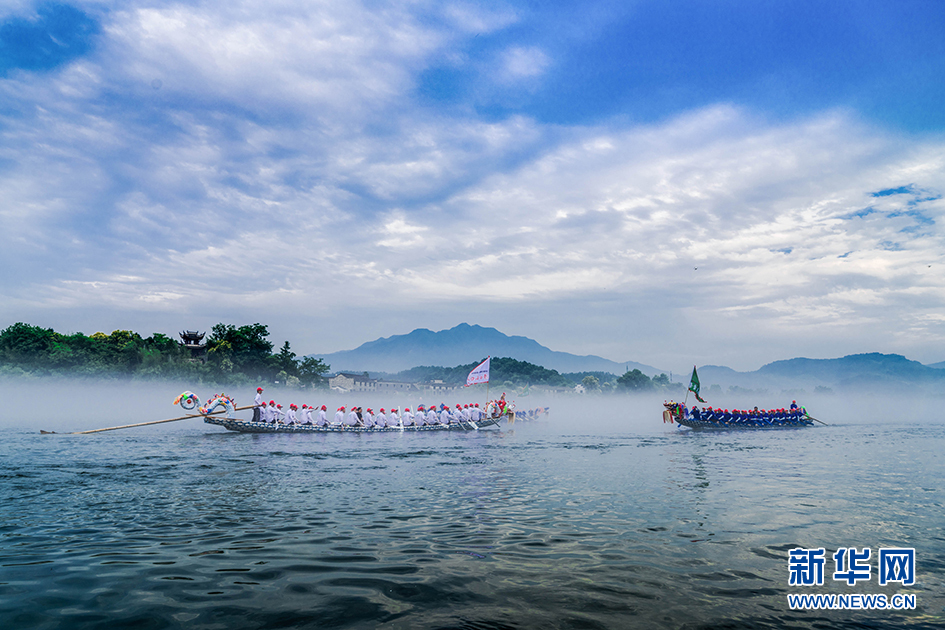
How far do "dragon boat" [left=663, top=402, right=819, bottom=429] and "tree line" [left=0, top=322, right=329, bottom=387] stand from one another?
246ft

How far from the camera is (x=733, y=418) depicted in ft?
177

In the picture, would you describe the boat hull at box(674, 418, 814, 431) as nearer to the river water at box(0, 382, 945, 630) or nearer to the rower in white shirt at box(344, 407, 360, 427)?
the river water at box(0, 382, 945, 630)

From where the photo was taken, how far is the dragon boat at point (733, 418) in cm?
5097

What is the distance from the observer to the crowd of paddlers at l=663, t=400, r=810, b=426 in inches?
2014

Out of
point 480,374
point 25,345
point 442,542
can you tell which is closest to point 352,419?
point 480,374

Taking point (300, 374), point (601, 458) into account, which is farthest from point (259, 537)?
point (300, 374)

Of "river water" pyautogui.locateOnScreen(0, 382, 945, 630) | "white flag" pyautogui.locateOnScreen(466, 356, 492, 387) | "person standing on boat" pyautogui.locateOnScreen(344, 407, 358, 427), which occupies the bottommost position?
"person standing on boat" pyautogui.locateOnScreen(344, 407, 358, 427)

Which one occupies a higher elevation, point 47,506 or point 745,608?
point 745,608

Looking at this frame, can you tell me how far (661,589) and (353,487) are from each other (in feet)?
39.2

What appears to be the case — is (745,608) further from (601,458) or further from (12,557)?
(601,458)

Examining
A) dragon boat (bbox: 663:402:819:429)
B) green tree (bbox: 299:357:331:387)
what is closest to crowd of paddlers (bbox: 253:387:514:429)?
dragon boat (bbox: 663:402:819:429)

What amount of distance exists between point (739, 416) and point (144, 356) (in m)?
89.7

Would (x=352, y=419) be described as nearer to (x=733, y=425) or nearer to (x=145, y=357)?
(x=733, y=425)

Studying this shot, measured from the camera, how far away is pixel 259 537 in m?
11.0
